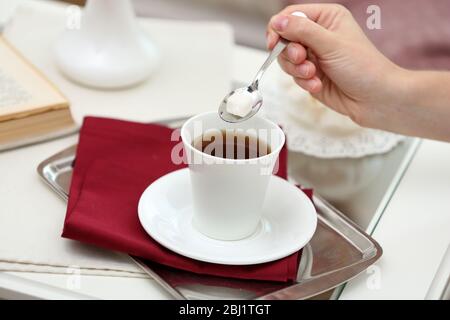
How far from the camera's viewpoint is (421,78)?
0.91m

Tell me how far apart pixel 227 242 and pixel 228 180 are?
9 cm

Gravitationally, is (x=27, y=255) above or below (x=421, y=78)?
below

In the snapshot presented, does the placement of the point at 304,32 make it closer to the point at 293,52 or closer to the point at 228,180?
the point at 293,52

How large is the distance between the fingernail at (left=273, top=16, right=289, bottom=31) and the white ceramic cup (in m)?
0.15

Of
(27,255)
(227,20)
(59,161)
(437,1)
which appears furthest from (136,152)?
(227,20)

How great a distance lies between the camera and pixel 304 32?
2.67 ft

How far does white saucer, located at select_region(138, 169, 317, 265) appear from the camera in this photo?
0.69 meters

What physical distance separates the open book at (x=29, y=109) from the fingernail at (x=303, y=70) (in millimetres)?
361

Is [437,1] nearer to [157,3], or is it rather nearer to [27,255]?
[157,3]

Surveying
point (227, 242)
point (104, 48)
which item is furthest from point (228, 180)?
point (104, 48)

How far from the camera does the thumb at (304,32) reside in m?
0.81
